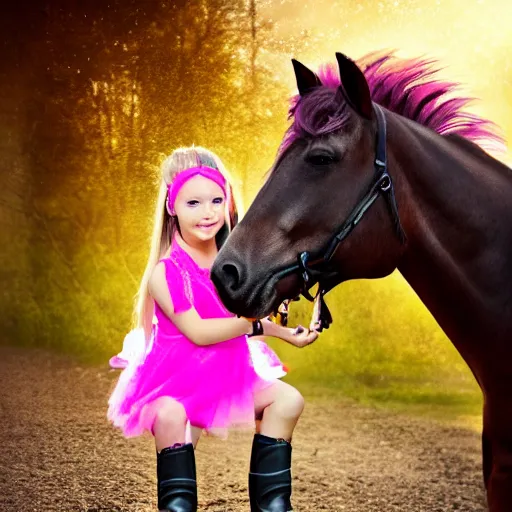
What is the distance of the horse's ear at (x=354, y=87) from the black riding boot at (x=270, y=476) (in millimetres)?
836

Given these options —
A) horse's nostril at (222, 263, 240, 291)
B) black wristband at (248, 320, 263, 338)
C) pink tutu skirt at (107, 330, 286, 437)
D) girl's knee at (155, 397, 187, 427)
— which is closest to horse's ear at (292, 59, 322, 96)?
horse's nostril at (222, 263, 240, 291)

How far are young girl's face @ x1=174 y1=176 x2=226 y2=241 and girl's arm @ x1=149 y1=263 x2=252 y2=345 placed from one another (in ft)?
0.50

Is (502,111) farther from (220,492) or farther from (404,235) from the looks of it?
(404,235)

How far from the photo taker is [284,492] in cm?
172

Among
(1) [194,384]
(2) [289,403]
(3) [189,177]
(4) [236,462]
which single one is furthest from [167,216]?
(4) [236,462]

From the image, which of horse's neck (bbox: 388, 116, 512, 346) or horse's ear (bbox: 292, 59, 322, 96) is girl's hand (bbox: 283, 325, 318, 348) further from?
horse's ear (bbox: 292, 59, 322, 96)

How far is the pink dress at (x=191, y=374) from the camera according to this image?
1760 mm

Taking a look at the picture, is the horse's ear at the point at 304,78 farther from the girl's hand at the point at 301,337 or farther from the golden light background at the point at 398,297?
the golden light background at the point at 398,297

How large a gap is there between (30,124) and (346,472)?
484 centimetres

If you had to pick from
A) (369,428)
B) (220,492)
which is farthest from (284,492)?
(369,428)

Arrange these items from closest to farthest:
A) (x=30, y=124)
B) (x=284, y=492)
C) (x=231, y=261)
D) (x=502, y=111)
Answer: (x=231, y=261)
(x=284, y=492)
(x=502, y=111)
(x=30, y=124)

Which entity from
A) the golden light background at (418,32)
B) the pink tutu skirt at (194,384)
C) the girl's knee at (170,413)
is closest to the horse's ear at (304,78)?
the pink tutu skirt at (194,384)

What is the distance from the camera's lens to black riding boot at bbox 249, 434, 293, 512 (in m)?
1.70

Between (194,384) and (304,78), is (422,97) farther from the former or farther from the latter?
(194,384)
